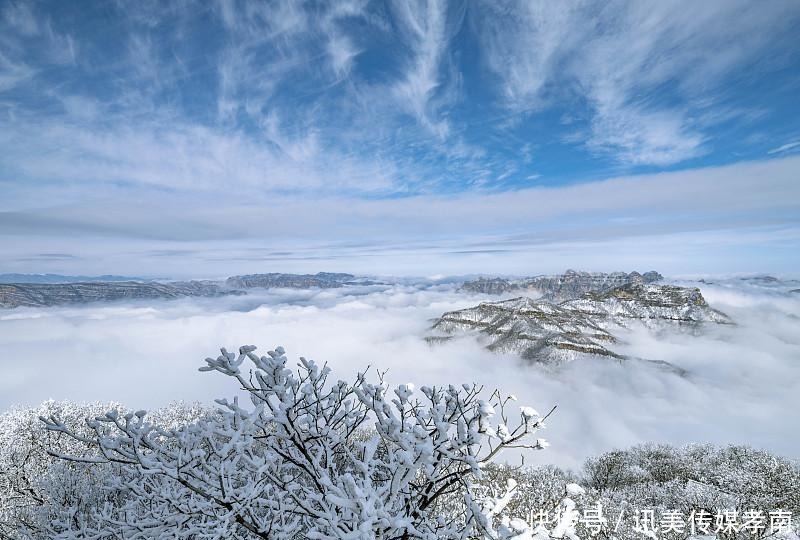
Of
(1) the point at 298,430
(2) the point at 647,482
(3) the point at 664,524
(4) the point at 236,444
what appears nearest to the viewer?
(4) the point at 236,444

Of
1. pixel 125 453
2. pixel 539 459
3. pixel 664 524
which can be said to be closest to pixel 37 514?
pixel 125 453

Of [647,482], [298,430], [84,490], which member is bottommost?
[647,482]

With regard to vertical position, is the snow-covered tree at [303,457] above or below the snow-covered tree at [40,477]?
above

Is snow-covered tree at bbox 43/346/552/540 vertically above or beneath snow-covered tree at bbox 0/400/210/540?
above

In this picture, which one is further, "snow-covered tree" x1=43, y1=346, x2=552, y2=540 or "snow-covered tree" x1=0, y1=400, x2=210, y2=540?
"snow-covered tree" x1=0, y1=400, x2=210, y2=540

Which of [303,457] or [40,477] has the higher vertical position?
[303,457]

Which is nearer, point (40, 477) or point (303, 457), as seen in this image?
point (303, 457)

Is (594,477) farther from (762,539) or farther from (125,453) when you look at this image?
(125,453)

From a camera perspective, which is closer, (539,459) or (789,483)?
(789,483)

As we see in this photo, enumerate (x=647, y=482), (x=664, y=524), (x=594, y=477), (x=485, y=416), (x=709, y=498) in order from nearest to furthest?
(x=485, y=416), (x=664, y=524), (x=709, y=498), (x=647, y=482), (x=594, y=477)

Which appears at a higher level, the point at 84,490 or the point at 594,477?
the point at 84,490

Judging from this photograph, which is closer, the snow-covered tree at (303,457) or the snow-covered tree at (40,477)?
the snow-covered tree at (303,457)
